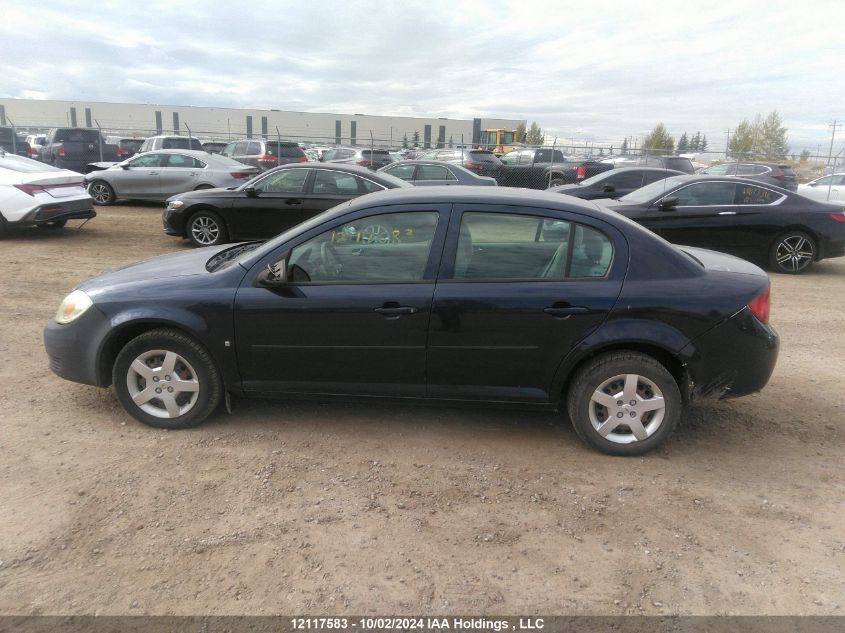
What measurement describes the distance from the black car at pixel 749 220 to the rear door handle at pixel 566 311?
21.8ft

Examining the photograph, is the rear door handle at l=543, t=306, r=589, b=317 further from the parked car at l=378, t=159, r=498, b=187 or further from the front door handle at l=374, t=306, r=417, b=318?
the parked car at l=378, t=159, r=498, b=187

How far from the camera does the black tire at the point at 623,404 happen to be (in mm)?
3805

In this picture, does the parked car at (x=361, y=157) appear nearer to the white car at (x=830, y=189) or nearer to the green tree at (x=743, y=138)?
the white car at (x=830, y=189)

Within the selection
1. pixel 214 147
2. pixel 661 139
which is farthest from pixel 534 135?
pixel 214 147

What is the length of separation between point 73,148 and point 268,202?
46.5ft

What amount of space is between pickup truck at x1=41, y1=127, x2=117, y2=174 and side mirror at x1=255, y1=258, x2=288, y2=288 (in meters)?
20.0

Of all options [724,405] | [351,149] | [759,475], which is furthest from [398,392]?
[351,149]

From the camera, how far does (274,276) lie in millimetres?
3934

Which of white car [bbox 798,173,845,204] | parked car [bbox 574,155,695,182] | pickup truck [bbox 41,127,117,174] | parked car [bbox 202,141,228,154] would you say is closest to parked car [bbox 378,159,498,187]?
parked car [bbox 574,155,695,182]

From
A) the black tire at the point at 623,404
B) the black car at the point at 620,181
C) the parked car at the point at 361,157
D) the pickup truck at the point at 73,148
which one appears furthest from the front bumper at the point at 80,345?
the pickup truck at the point at 73,148

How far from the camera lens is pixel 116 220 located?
13711mm

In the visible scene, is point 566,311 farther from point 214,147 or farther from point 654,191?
point 214,147

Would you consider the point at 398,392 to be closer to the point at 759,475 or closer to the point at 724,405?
the point at 759,475

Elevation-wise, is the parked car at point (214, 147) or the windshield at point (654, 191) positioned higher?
the parked car at point (214, 147)
